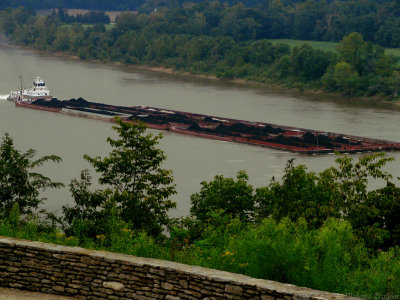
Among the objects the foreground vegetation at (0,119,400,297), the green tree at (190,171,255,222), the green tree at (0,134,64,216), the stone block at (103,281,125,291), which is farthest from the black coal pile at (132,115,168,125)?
the stone block at (103,281,125,291)

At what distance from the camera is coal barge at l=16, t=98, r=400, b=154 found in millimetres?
44469

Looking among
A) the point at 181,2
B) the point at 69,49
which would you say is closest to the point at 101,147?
the point at 69,49

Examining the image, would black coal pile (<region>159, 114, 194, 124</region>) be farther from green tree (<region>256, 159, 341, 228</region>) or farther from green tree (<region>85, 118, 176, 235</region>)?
green tree (<region>85, 118, 176, 235</region>)

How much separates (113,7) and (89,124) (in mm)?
118425

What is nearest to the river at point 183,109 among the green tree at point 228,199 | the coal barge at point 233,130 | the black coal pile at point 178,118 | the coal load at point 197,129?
the coal barge at point 233,130

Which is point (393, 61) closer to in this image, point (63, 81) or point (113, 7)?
point (63, 81)

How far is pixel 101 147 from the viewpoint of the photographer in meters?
41.5

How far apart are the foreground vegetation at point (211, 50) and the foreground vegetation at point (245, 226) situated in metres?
49.8

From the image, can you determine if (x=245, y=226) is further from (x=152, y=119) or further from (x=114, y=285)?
(x=152, y=119)

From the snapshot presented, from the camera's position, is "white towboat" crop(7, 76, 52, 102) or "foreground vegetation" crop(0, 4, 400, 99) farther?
"foreground vegetation" crop(0, 4, 400, 99)

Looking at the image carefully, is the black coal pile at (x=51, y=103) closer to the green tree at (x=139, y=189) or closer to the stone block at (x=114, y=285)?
the green tree at (x=139, y=189)

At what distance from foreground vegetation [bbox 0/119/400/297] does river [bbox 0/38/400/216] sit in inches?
262

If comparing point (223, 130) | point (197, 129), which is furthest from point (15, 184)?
point (197, 129)

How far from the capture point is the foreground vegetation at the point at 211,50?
246 feet
